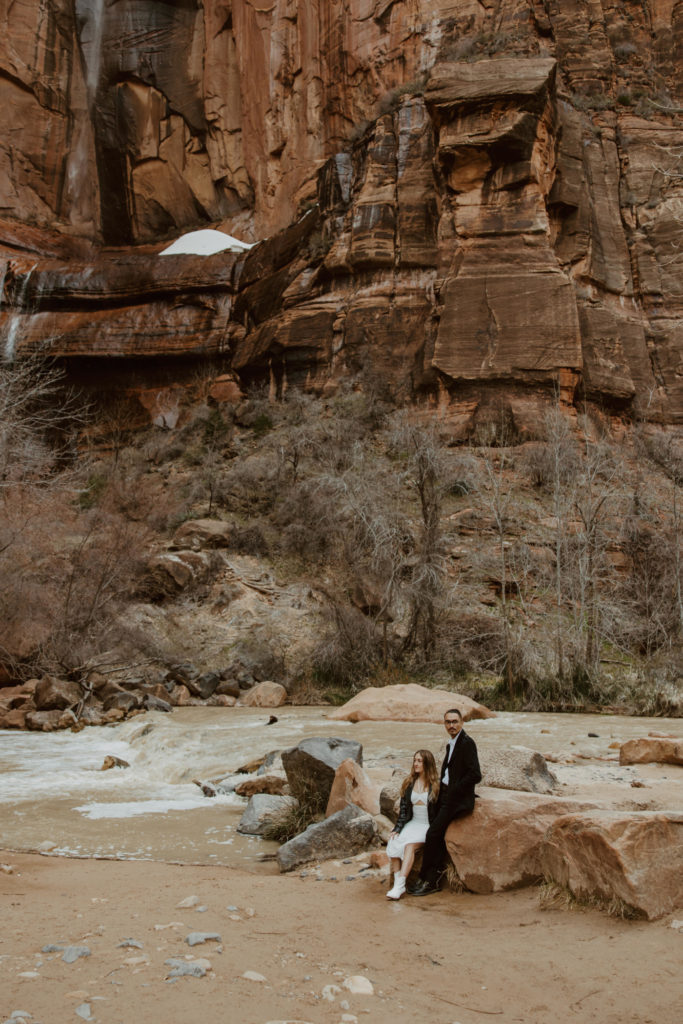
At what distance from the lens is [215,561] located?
2314 cm

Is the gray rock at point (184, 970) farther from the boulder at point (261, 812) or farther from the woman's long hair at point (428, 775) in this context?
the boulder at point (261, 812)

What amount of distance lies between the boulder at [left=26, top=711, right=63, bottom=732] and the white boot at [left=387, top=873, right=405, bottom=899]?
10110 millimetres

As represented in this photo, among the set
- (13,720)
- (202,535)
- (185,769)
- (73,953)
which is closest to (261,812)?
(185,769)

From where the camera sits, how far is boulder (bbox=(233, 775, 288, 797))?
8062 mm

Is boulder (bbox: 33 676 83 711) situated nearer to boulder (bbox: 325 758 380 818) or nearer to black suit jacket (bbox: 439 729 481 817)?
boulder (bbox: 325 758 380 818)

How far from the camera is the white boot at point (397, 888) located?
4824 mm

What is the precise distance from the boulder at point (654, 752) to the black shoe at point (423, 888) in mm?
3931

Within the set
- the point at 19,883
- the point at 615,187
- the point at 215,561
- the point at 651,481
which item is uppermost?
the point at 615,187

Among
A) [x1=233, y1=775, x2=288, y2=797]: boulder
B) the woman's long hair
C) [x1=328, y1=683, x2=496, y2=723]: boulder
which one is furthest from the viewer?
[x1=328, y1=683, x2=496, y2=723]: boulder

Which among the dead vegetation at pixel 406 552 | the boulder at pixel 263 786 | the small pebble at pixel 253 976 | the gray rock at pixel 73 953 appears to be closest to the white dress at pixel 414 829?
the small pebble at pixel 253 976

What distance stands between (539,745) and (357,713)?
3.80m

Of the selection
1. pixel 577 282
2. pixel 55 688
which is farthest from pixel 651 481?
pixel 55 688

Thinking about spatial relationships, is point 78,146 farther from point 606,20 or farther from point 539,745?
point 539,745

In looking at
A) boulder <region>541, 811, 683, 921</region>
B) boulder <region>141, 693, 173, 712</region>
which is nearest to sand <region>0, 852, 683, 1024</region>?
boulder <region>541, 811, 683, 921</region>
